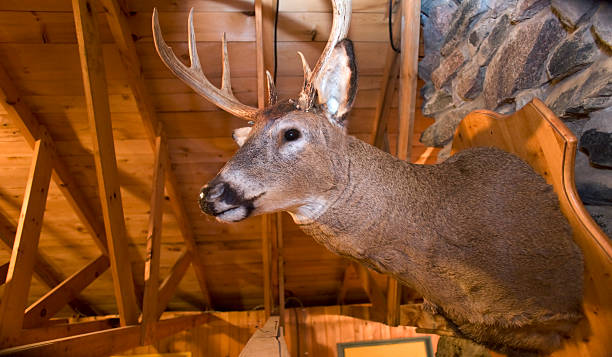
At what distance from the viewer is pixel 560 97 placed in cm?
123

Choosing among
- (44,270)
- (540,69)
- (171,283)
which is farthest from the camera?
(44,270)

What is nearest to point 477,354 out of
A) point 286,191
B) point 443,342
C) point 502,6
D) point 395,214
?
point 443,342

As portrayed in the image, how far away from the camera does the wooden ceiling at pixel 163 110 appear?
7.65 feet

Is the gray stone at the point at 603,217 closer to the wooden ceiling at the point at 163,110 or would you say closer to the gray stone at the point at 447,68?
the gray stone at the point at 447,68

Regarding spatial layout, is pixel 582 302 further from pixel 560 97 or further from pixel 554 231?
pixel 560 97

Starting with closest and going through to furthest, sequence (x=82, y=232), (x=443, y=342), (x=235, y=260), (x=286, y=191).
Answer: (x=286, y=191) → (x=443, y=342) → (x=82, y=232) → (x=235, y=260)

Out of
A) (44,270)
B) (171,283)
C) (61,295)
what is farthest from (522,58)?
(44,270)

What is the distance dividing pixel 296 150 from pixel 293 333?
9.71ft

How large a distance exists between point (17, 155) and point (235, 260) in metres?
1.81

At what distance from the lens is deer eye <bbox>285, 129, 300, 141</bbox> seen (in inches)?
43.3

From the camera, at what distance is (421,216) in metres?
1.07

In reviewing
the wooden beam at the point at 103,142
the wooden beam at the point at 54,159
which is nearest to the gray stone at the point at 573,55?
the wooden beam at the point at 103,142

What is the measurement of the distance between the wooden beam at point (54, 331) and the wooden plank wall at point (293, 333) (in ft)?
3.58

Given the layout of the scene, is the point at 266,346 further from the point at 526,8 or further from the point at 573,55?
the point at 526,8
